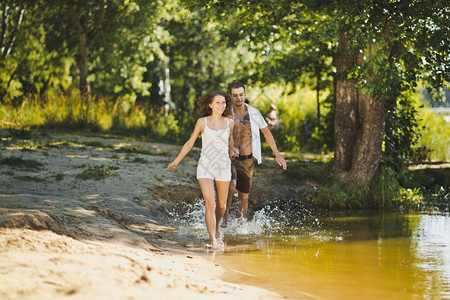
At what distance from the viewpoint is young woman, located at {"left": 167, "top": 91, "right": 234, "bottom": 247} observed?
25.9 feet

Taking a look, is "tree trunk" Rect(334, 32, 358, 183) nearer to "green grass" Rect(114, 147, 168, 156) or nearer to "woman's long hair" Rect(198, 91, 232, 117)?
"green grass" Rect(114, 147, 168, 156)

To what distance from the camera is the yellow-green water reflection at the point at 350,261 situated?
20.8 ft

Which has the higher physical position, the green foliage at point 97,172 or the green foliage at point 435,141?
the green foliage at point 435,141

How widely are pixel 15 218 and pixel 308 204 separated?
7.22 m

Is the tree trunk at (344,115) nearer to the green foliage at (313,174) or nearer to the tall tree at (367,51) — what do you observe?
the tall tree at (367,51)

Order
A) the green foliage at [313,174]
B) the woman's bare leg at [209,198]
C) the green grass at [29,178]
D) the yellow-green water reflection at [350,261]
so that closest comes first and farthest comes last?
the yellow-green water reflection at [350,261], the woman's bare leg at [209,198], the green grass at [29,178], the green foliage at [313,174]

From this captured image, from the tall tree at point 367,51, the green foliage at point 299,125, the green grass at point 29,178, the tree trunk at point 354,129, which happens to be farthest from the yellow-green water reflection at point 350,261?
the green foliage at point 299,125

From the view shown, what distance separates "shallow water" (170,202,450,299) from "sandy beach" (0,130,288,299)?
446mm

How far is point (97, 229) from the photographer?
7566 millimetres

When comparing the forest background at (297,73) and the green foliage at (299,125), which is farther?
the green foliage at (299,125)

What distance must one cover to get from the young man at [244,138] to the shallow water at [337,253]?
0.75 m

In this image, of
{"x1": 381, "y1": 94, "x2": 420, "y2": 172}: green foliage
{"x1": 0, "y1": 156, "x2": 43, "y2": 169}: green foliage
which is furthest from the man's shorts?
{"x1": 381, "y1": 94, "x2": 420, "y2": 172}: green foliage

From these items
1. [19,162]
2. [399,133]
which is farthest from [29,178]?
[399,133]

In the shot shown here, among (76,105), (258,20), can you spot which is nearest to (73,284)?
(258,20)
